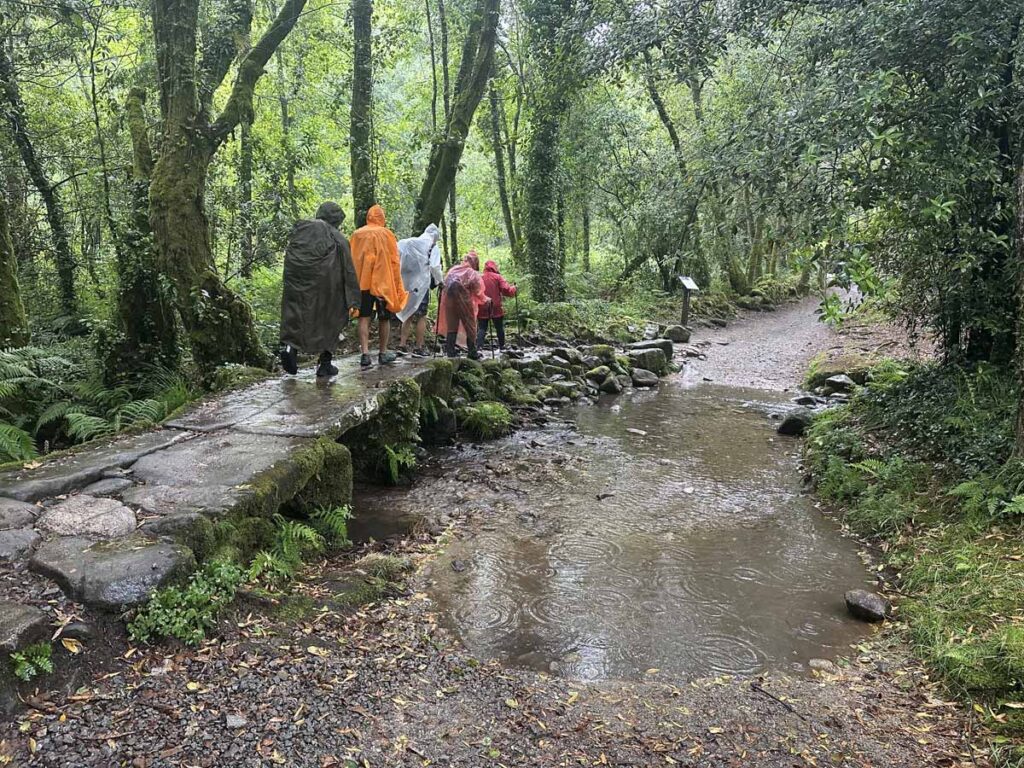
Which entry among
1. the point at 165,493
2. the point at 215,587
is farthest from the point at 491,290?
the point at 215,587

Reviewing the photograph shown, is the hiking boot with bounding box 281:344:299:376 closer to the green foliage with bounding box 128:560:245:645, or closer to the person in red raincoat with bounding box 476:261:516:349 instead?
the green foliage with bounding box 128:560:245:645

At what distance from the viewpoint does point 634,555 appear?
5965 mm

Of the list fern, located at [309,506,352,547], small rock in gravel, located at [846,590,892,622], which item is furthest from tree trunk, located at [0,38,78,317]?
small rock in gravel, located at [846,590,892,622]

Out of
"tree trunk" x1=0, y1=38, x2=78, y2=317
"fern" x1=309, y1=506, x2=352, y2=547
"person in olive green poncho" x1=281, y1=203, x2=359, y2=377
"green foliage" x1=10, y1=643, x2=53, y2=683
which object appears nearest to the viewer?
"green foliage" x1=10, y1=643, x2=53, y2=683

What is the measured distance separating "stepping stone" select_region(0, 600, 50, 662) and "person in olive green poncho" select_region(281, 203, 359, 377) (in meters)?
4.88

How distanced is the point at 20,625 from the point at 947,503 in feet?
23.3

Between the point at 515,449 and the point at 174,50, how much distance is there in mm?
6888

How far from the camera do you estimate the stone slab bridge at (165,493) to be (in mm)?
3605

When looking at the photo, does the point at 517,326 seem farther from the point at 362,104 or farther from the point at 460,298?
the point at 362,104

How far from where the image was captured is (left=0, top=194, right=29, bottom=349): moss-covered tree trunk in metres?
7.89

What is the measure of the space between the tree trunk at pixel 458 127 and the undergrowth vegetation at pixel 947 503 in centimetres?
839

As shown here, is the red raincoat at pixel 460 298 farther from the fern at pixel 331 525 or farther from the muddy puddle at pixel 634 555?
the fern at pixel 331 525

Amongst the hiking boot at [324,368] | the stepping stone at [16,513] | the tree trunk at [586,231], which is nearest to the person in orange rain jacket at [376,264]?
the hiking boot at [324,368]

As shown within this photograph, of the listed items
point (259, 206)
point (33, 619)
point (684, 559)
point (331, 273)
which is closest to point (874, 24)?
point (684, 559)
